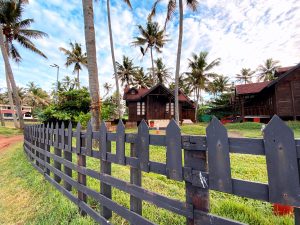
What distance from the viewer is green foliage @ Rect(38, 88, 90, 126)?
16.7 metres

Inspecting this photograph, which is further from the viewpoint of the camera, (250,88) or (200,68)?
(200,68)

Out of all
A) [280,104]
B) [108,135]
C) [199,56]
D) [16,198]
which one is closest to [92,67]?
[16,198]

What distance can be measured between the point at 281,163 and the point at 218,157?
40 cm

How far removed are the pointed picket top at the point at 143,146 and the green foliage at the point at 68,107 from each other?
48.9 ft

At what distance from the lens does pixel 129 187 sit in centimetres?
236

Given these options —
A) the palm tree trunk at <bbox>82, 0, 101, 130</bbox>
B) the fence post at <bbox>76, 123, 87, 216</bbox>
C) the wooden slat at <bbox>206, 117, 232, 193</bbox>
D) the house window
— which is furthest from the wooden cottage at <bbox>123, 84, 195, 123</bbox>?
the wooden slat at <bbox>206, 117, 232, 193</bbox>

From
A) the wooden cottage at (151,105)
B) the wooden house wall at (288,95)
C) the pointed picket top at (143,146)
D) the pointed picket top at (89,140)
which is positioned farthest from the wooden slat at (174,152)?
the wooden cottage at (151,105)

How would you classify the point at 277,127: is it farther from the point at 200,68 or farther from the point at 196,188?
the point at 200,68

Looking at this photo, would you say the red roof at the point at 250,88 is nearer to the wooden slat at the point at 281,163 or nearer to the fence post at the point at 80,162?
the fence post at the point at 80,162

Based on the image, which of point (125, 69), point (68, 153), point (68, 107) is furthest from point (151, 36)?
point (68, 153)

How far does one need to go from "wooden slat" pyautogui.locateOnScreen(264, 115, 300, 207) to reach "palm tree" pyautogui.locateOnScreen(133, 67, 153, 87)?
3870 centimetres

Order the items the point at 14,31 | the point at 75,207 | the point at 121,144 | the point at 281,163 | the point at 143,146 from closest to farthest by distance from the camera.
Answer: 1. the point at 281,163
2. the point at 143,146
3. the point at 121,144
4. the point at 75,207
5. the point at 14,31

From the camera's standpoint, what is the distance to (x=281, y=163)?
130cm

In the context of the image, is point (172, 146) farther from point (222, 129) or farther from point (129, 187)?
point (129, 187)
